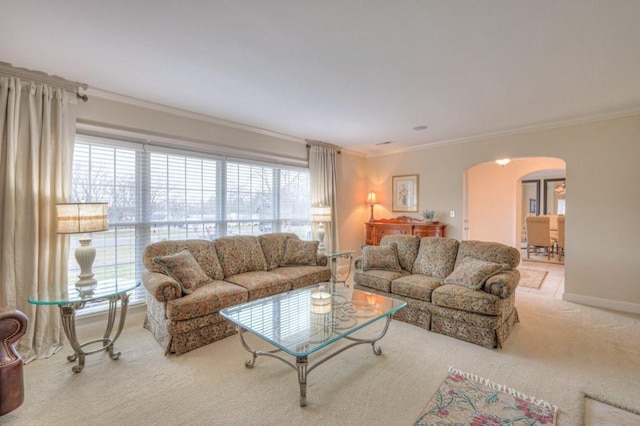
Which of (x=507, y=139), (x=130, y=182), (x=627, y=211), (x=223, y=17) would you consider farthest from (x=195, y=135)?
(x=627, y=211)

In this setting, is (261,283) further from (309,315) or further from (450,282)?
(450,282)

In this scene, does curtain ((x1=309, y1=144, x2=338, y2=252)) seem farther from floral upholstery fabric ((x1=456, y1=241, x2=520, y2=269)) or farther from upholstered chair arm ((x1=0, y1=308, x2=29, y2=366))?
upholstered chair arm ((x1=0, y1=308, x2=29, y2=366))

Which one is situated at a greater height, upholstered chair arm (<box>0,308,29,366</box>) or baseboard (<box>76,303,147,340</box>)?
upholstered chair arm (<box>0,308,29,366</box>)

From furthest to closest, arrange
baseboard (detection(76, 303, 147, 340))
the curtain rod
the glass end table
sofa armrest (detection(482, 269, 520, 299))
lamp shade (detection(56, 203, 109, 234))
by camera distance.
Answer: the curtain rod < baseboard (detection(76, 303, 147, 340)) < sofa armrest (detection(482, 269, 520, 299)) < lamp shade (detection(56, 203, 109, 234)) < the glass end table

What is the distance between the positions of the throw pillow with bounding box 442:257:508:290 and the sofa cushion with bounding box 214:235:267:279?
2340 millimetres

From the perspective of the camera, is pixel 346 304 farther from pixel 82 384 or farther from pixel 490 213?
pixel 490 213

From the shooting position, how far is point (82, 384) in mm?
2234

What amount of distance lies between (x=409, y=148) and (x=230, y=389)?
5.04m

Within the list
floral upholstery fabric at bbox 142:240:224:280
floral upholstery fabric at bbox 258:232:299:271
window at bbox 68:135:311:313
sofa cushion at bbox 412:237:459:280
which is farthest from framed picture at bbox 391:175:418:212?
floral upholstery fabric at bbox 142:240:224:280

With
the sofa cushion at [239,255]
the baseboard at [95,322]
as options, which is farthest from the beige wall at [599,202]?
the baseboard at [95,322]

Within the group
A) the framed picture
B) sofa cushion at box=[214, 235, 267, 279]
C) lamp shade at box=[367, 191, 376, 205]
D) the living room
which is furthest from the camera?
lamp shade at box=[367, 191, 376, 205]

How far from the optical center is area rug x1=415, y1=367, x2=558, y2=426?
1.84 metres

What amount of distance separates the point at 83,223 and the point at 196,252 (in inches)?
44.6

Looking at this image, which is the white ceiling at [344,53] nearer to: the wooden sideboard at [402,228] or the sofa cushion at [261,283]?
the sofa cushion at [261,283]
